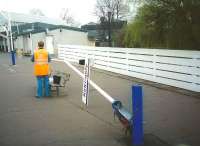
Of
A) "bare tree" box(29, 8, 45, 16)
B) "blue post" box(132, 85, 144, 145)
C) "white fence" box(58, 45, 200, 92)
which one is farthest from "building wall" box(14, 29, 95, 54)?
"bare tree" box(29, 8, 45, 16)

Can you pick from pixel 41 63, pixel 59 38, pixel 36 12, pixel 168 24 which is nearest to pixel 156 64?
pixel 168 24

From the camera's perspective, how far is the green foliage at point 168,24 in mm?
14750

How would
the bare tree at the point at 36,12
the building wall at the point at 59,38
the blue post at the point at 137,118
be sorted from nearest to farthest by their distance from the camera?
1. the blue post at the point at 137,118
2. the building wall at the point at 59,38
3. the bare tree at the point at 36,12

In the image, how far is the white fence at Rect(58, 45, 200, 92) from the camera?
38.5ft

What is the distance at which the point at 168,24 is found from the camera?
50.8 feet

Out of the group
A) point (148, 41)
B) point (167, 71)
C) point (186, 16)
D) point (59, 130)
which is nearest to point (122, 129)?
point (59, 130)

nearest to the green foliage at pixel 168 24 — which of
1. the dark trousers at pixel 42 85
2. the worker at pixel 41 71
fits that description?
the worker at pixel 41 71

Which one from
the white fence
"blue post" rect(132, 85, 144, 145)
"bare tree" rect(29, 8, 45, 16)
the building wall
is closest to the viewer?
"blue post" rect(132, 85, 144, 145)

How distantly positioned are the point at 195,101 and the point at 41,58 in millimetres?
4898

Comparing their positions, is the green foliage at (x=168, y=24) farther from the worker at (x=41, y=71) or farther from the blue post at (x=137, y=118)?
the blue post at (x=137, y=118)

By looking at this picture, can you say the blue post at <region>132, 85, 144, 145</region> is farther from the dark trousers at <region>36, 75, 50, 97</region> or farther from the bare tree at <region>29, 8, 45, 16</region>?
the bare tree at <region>29, 8, 45, 16</region>

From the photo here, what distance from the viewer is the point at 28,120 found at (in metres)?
8.56

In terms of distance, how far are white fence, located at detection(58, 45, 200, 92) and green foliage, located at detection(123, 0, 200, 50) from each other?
46.4 inches

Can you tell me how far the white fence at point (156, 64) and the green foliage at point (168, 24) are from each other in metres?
1.18
